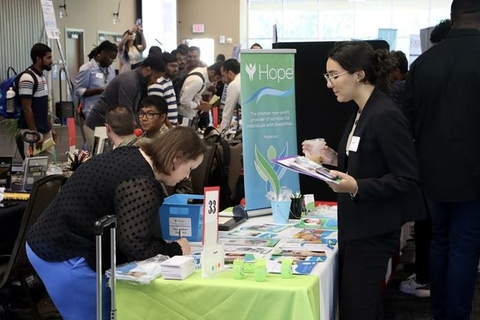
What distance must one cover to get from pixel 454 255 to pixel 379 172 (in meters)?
1.00

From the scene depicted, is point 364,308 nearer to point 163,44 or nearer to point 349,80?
point 349,80

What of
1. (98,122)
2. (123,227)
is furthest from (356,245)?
(98,122)

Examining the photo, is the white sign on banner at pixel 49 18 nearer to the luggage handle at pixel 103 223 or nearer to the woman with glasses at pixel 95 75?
the woman with glasses at pixel 95 75

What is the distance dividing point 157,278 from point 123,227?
21 cm

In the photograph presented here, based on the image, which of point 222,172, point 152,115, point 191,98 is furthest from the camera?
point 191,98

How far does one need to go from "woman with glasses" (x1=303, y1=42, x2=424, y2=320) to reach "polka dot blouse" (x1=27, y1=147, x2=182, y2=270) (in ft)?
2.07

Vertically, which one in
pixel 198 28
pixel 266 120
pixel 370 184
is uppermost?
pixel 198 28

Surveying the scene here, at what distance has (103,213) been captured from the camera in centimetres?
222

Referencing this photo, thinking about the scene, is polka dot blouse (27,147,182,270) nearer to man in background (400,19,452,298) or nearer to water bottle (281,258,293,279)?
water bottle (281,258,293,279)

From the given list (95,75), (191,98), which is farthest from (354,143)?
(95,75)

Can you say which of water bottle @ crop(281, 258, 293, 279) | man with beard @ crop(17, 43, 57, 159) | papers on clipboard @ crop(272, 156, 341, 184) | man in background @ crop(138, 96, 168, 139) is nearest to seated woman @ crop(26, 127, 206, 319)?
papers on clipboard @ crop(272, 156, 341, 184)

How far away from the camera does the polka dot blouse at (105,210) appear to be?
2.17 meters

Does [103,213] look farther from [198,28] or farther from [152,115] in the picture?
[198,28]

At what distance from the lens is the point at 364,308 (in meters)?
2.44
